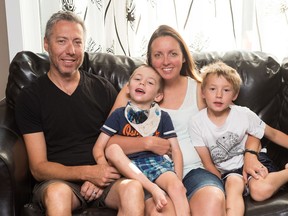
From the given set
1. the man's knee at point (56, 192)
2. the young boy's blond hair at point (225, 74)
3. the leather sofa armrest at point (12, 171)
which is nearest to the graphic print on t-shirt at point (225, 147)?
the young boy's blond hair at point (225, 74)

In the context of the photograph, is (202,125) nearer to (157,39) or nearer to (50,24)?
(157,39)

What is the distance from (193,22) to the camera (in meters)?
2.56

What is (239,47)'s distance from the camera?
2.61 metres

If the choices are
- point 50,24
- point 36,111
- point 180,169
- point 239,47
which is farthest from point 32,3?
point 180,169

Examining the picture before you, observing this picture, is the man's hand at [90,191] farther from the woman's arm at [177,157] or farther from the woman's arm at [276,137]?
the woman's arm at [276,137]

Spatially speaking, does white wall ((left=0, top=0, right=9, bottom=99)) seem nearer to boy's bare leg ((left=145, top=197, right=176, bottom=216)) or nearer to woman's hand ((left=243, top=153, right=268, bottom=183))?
boy's bare leg ((left=145, top=197, right=176, bottom=216))

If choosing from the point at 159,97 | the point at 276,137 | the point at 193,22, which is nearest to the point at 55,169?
the point at 159,97

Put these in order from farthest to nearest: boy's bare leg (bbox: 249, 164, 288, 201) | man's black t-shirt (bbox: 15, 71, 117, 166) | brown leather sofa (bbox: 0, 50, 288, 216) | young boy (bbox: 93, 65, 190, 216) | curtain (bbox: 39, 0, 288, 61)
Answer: curtain (bbox: 39, 0, 288, 61), brown leather sofa (bbox: 0, 50, 288, 216), man's black t-shirt (bbox: 15, 71, 117, 166), young boy (bbox: 93, 65, 190, 216), boy's bare leg (bbox: 249, 164, 288, 201)

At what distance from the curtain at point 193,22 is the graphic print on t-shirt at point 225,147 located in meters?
0.89

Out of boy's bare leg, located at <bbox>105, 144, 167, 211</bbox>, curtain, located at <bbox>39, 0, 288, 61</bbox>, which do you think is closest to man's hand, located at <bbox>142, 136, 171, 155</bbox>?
boy's bare leg, located at <bbox>105, 144, 167, 211</bbox>

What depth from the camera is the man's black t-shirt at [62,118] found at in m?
1.85

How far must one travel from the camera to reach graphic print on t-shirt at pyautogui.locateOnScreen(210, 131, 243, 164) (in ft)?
6.07

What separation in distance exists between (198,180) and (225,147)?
242 millimetres

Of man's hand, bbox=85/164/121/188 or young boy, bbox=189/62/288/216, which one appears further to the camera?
young boy, bbox=189/62/288/216
